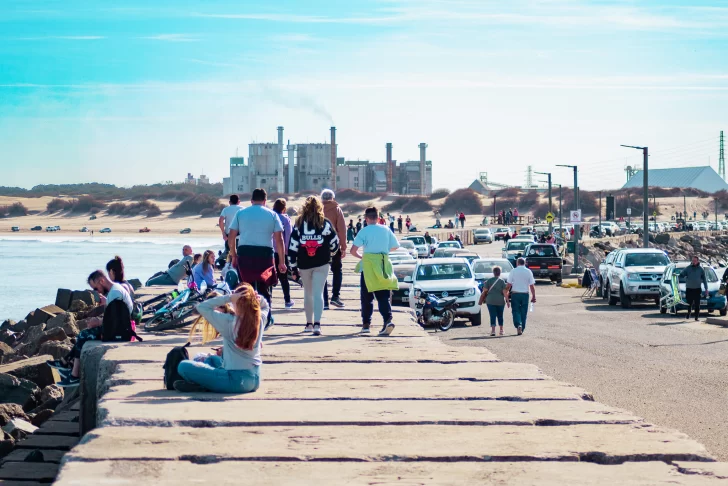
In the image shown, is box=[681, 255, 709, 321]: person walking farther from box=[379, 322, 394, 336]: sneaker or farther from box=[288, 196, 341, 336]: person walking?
box=[288, 196, 341, 336]: person walking

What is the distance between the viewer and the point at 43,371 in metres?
17.7

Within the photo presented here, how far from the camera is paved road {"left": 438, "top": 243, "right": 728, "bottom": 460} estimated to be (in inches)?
475

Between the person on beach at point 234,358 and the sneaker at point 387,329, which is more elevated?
the person on beach at point 234,358

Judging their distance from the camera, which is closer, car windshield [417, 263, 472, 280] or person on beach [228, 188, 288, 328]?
person on beach [228, 188, 288, 328]

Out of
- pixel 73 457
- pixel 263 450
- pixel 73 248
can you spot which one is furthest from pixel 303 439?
pixel 73 248

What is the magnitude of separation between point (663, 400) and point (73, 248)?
80.9 metres

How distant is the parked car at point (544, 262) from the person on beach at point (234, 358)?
119 feet

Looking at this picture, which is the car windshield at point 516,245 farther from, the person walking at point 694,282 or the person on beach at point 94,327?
the person on beach at point 94,327

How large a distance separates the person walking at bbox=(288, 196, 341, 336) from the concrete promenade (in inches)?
94.9

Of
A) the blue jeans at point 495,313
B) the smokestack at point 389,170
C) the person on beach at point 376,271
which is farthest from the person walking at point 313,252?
the smokestack at point 389,170

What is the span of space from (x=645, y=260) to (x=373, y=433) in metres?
27.1

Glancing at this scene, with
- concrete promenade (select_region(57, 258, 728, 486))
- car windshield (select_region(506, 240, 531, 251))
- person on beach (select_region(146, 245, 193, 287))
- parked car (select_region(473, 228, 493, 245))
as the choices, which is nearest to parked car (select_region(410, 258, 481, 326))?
person on beach (select_region(146, 245, 193, 287))

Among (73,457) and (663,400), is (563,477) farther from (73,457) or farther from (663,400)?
(663,400)

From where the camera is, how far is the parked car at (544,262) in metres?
44.5
